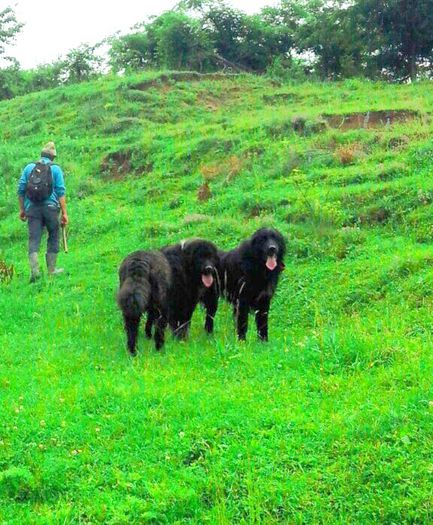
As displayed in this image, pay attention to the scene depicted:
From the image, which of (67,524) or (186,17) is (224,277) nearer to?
(67,524)

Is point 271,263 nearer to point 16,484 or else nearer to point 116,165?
point 16,484

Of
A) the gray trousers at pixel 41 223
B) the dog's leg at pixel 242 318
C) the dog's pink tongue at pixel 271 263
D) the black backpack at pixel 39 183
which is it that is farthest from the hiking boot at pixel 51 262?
the dog's pink tongue at pixel 271 263

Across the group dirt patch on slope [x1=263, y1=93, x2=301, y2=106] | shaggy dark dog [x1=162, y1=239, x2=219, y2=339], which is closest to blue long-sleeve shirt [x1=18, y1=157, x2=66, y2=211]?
shaggy dark dog [x1=162, y1=239, x2=219, y2=339]

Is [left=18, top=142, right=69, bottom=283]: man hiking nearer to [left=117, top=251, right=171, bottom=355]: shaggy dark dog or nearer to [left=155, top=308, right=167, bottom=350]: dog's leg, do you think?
[left=117, top=251, right=171, bottom=355]: shaggy dark dog

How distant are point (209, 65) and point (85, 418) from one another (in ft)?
104

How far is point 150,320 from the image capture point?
8703mm

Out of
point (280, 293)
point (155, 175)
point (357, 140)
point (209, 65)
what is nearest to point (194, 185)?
point (155, 175)

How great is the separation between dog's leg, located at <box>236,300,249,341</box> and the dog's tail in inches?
50.0

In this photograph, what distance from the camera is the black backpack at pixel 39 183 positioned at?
12016mm

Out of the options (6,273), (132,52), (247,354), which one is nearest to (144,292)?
(247,354)

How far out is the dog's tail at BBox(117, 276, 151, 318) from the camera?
25.6 ft

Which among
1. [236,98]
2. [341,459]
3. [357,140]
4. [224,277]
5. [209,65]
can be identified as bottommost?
[341,459]

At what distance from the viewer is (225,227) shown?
1255 centimetres

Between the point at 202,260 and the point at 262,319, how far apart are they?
1149mm
